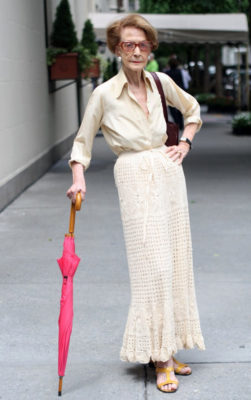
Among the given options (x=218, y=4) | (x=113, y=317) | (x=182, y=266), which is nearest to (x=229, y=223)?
(x=113, y=317)

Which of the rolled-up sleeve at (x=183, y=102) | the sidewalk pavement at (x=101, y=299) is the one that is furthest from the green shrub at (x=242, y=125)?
the rolled-up sleeve at (x=183, y=102)

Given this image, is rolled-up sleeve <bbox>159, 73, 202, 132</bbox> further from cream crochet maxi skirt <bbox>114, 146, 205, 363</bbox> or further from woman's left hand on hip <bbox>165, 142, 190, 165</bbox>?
cream crochet maxi skirt <bbox>114, 146, 205, 363</bbox>

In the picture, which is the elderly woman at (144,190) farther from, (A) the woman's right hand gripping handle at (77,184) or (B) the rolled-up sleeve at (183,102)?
(B) the rolled-up sleeve at (183,102)

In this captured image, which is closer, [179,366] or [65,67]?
[179,366]

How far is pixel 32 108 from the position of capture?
1200 centimetres

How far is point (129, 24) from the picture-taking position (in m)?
3.89

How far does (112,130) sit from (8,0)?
22.1 feet

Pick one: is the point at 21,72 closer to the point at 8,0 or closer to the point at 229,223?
the point at 8,0

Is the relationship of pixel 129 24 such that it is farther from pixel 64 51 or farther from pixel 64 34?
pixel 64 34

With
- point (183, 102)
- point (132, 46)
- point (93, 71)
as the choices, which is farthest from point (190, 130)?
point (93, 71)

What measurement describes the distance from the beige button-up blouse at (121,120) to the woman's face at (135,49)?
0.29ft

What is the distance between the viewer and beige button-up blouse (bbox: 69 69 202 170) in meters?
3.91


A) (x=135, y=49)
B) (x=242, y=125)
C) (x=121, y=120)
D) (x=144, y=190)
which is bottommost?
(x=242, y=125)

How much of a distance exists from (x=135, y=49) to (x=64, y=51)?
10718 millimetres
